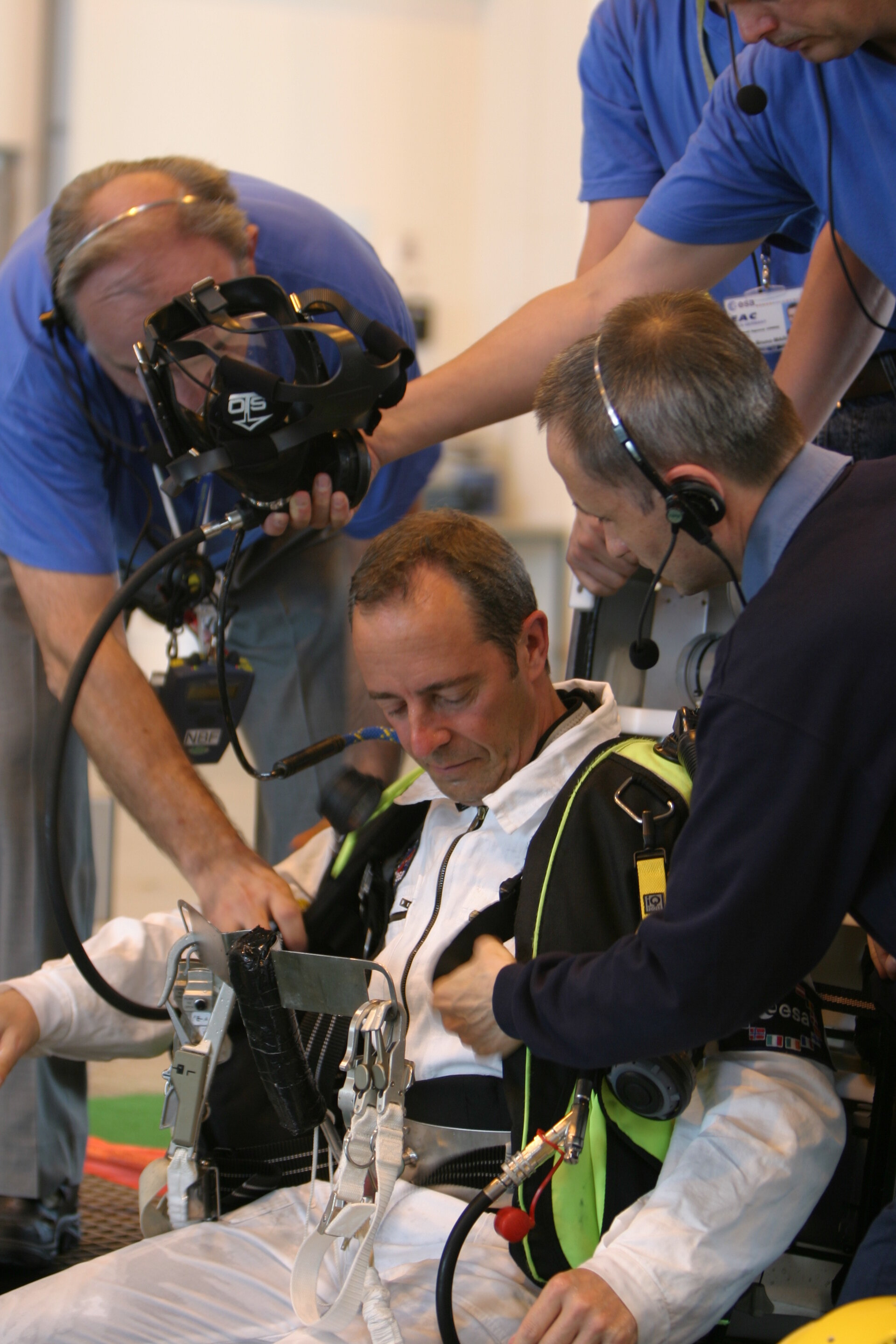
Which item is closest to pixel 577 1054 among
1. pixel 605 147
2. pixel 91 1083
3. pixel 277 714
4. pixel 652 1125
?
pixel 652 1125

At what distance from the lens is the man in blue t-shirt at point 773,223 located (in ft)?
4.45

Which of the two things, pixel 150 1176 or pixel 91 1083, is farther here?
pixel 91 1083

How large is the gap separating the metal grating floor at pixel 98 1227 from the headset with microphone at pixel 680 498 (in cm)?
143

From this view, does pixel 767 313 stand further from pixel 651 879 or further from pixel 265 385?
pixel 651 879

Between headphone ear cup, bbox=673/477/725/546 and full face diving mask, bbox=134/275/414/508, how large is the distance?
0.55m

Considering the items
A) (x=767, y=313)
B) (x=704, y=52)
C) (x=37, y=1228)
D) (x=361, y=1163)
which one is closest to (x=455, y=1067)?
(x=361, y=1163)

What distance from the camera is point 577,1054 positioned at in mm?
1119

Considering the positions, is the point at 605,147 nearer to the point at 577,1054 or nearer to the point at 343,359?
the point at 343,359

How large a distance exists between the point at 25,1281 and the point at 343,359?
1.47 meters

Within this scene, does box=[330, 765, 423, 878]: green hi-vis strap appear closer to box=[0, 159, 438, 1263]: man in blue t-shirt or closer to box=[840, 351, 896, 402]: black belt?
box=[0, 159, 438, 1263]: man in blue t-shirt

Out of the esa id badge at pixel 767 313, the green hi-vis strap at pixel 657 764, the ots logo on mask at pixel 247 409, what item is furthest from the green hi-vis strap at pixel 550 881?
the esa id badge at pixel 767 313

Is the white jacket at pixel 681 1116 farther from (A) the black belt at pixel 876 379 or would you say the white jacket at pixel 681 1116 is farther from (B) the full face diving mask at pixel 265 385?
(A) the black belt at pixel 876 379

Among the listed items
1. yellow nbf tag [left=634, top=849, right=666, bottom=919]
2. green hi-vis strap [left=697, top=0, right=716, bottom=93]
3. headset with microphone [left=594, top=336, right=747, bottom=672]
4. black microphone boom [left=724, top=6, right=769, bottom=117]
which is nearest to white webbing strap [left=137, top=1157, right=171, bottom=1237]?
yellow nbf tag [left=634, top=849, right=666, bottom=919]

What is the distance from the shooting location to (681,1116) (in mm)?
1219
